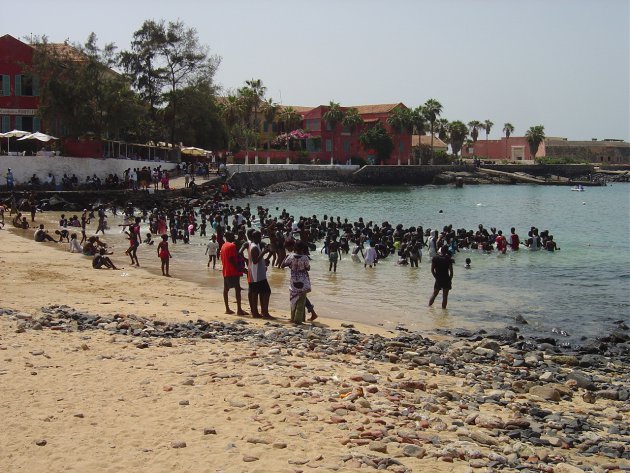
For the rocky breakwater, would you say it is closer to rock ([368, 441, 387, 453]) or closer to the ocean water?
rock ([368, 441, 387, 453])

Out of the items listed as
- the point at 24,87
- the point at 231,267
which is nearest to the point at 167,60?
the point at 24,87

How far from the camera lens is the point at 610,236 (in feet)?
137

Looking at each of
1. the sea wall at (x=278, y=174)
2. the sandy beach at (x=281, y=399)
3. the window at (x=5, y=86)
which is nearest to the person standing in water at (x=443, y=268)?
the sandy beach at (x=281, y=399)

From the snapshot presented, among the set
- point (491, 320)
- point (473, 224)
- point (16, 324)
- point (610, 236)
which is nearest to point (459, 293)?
point (491, 320)

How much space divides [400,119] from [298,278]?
279 ft

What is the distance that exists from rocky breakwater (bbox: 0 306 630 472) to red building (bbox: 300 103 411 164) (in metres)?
84.4

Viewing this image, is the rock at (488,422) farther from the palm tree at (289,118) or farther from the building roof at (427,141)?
the building roof at (427,141)

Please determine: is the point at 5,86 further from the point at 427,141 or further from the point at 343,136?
the point at 427,141

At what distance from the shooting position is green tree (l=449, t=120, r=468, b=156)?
11750 cm

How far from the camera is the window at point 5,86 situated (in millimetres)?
53062

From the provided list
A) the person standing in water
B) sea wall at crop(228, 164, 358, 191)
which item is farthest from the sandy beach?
sea wall at crop(228, 164, 358, 191)

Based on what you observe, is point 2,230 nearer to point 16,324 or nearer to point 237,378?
point 16,324

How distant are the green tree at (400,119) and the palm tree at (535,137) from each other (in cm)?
3556

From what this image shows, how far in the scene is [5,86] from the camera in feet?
174
